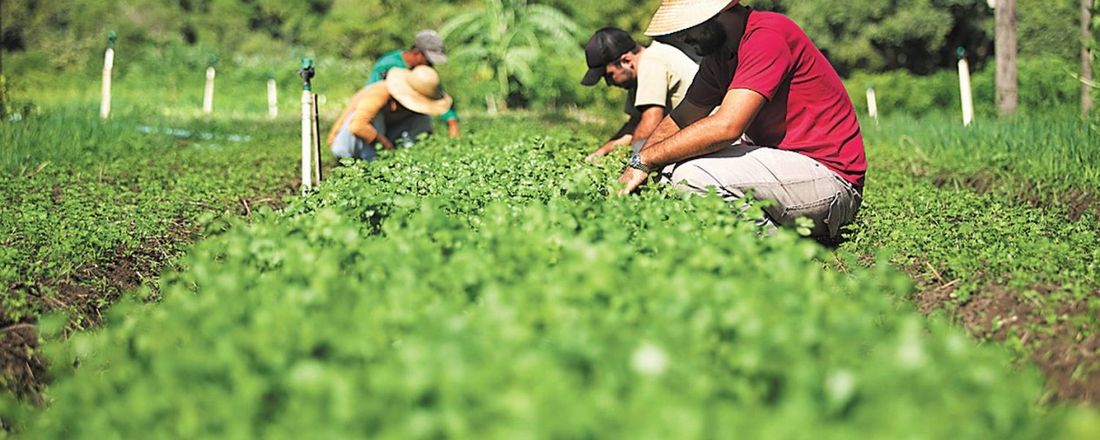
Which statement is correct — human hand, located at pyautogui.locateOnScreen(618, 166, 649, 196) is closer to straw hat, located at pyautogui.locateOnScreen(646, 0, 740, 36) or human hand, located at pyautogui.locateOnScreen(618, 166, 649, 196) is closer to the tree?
straw hat, located at pyautogui.locateOnScreen(646, 0, 740, 36)

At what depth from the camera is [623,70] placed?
686 centimetres

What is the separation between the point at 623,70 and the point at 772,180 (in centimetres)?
210

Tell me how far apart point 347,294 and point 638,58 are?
448 cm

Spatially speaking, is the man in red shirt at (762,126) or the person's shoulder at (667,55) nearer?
the man in red shirt at (762,126)

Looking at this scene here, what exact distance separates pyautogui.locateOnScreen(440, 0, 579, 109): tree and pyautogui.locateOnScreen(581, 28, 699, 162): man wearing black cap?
12.6 meters

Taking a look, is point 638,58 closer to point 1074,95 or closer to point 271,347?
point 271,347

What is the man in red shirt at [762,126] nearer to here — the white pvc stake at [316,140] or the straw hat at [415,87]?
the white pvc stake at [316,140]

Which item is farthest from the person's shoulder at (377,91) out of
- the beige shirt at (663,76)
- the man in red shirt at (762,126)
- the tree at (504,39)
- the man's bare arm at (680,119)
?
the tree at (504,39)

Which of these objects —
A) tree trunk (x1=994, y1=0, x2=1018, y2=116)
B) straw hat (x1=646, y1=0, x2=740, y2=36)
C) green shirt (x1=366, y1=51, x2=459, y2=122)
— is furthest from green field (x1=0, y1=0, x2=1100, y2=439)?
tree trunk (x1=994, y1=0, x2=1018, y2=116)

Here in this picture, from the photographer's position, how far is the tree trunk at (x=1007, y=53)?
40.6 ft

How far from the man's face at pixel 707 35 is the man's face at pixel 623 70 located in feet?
5.95

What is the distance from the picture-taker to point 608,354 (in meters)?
2.13

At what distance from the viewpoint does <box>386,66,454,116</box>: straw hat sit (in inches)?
333

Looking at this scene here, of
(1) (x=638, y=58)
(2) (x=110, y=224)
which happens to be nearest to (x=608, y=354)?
(2) (x=110, y=224)
